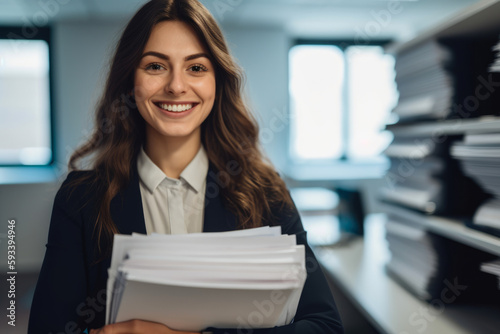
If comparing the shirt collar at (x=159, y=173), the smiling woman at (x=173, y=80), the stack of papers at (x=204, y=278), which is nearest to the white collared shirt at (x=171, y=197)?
the shirt collar at (x=159, y=173)

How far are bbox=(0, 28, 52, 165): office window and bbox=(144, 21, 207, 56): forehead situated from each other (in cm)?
328

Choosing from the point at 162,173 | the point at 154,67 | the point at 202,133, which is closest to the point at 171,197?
the point at 162,173

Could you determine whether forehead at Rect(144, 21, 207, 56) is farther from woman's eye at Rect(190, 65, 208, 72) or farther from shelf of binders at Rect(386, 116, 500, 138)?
shelf of binders at Rect(386, 116, 500, 138)

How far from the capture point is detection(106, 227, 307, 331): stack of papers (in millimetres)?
617

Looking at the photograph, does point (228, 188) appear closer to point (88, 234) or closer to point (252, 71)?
point (88, 234)

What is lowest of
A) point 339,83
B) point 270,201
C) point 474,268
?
point 474,268

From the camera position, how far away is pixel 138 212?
2.97 ft

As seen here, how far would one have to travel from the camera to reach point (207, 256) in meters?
0.66

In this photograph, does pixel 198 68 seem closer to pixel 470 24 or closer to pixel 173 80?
pixel 173 80

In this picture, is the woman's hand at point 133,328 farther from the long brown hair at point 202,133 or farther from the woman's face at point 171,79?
the woman's face at point 171,79

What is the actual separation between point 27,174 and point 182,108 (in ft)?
12.0

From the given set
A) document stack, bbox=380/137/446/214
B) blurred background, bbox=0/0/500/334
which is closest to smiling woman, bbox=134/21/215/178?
blurred background, bbox=0/0/500/334

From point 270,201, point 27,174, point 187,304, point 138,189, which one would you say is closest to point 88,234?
point 138,189

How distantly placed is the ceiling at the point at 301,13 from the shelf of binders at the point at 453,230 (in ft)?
8.65
